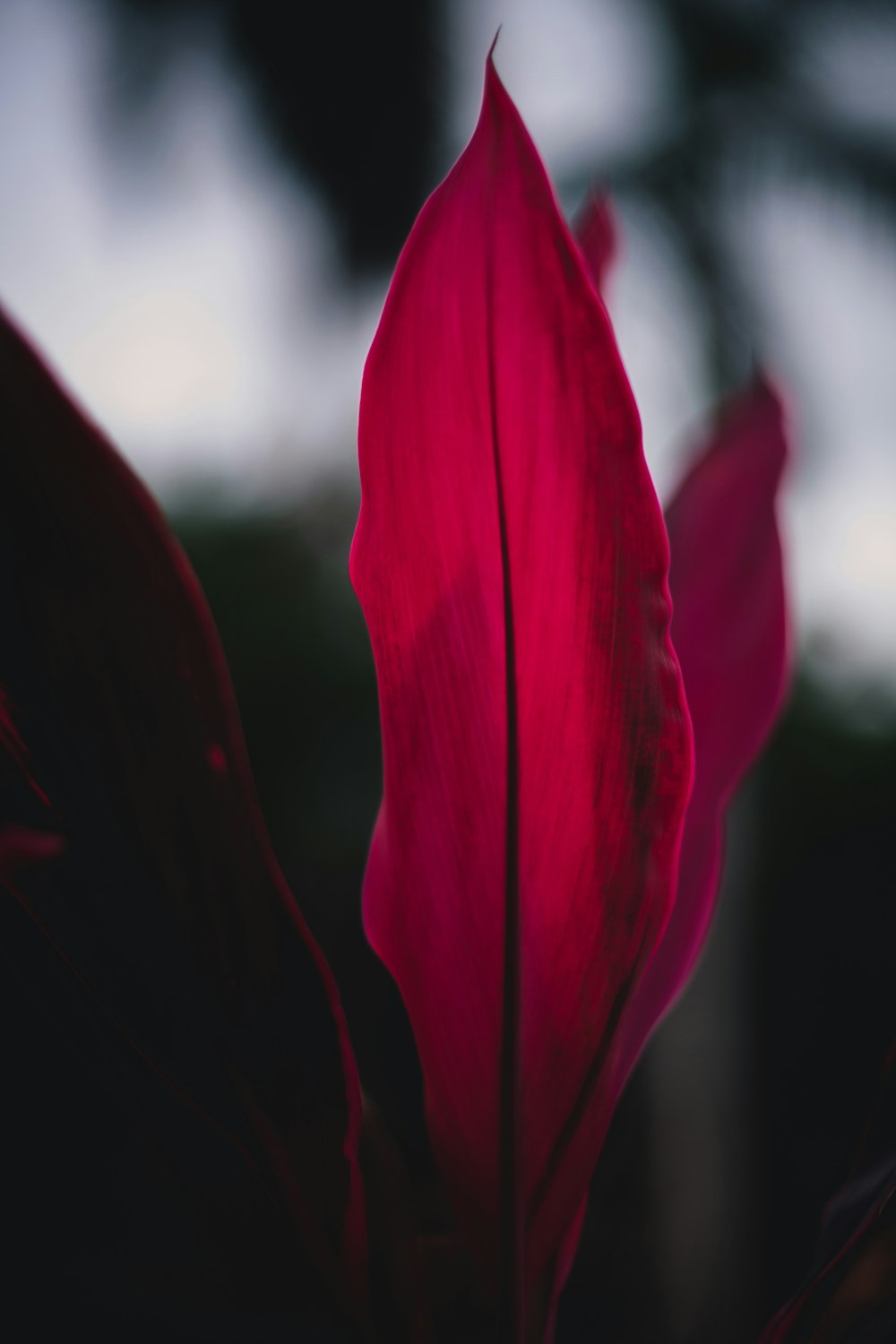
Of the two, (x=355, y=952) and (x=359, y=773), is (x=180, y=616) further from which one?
(x=359, y=773)

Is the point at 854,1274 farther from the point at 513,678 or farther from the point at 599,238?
the point at 599,238

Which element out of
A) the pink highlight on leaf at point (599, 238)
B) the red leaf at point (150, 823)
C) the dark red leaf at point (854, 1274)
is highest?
the pink highlight on leaf at point (599, 238)

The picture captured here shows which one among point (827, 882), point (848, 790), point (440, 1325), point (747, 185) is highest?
point (747, 185)

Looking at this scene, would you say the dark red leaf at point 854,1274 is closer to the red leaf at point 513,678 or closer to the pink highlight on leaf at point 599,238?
the red leaf at point 513,678

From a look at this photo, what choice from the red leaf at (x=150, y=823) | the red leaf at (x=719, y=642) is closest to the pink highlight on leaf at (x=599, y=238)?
the red leaf at (x=719, y=642)

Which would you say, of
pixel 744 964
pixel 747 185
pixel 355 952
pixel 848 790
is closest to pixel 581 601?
pixel 355 952

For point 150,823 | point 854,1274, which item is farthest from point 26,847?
point 854,1274

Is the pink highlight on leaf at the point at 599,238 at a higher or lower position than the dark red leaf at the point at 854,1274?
higher
